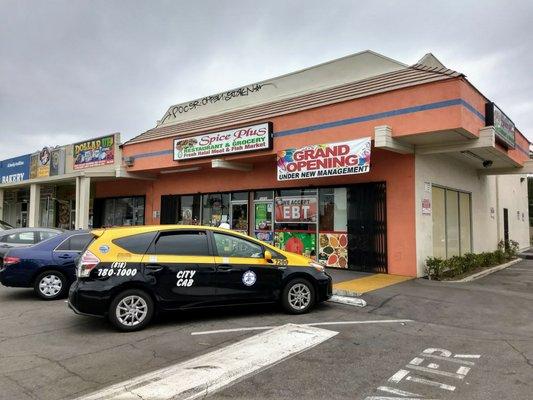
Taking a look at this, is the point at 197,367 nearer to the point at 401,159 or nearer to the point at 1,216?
the point at 401,159

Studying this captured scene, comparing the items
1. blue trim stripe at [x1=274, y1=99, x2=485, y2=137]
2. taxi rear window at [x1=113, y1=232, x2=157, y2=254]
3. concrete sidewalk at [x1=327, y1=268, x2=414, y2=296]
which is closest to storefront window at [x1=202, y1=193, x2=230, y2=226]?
blue trim stripe at [x1=274, y1=99, x2=485, y2=137]

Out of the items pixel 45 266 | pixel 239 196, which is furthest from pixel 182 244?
pixel 239 196

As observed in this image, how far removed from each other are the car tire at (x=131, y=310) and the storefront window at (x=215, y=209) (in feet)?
34.4

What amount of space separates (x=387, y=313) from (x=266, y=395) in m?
4.44

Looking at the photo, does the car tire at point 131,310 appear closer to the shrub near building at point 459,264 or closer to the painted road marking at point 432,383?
the painted road marking at point 432,383

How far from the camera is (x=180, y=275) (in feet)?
22.7

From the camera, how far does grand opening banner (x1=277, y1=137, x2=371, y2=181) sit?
458 inches

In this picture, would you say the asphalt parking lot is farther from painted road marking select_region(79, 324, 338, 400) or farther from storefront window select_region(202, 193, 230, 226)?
storefront window select_region(202, 193, 230, 226)

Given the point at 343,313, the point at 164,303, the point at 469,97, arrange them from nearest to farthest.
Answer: the point at 164,303 → the point at 343,313 → the point at 469,97

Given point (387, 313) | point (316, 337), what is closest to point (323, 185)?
point (387, 313)

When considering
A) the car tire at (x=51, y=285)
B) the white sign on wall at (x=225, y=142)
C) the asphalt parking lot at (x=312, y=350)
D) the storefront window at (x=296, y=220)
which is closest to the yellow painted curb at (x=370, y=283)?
the asphalt parking lot at (x=312, y=350)

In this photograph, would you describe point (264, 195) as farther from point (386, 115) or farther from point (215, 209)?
point (386, 115)

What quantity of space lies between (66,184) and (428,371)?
24.3 meters

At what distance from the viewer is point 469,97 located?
10750 mm
